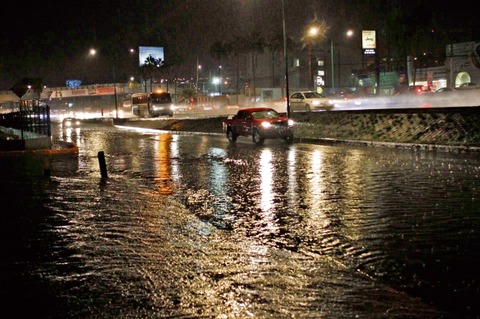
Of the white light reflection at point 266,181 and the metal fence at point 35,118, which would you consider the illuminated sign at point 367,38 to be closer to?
the metal fence at point 35,118

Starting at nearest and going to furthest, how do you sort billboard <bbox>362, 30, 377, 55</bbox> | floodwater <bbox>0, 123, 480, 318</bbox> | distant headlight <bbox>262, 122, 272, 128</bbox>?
floodwater <bbox>0, 123, 480, 318</bbox>, distant headlight <bbox>262, 122, 272, 128</bbox>, billboard <bbox>362, 30, 377, 55</bbox>

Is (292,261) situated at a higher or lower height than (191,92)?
lower

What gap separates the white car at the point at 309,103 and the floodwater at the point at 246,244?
31741 mm

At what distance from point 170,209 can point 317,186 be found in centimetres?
401

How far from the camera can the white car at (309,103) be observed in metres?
48.9

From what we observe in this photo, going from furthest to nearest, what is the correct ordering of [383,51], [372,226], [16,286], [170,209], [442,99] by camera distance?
[383,51], [442,99], [170,209], [372,226], [16,286]

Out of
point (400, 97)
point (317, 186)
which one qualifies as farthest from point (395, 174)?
point (400, 97)

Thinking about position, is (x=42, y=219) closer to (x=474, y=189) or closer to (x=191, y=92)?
(x=474, y=189)

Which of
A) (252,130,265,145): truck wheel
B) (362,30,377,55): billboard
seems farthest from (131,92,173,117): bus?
(252,130,265,145): truck wheel

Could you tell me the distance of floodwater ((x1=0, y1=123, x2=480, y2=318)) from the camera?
235 inches

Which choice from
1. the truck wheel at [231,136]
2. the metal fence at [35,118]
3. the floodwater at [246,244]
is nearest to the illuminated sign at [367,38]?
the truck wheel at [231,136]

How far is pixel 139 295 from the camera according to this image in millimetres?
6285

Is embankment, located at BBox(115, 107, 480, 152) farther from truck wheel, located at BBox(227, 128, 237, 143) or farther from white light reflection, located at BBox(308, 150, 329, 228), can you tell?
white light reflection, located at BBox(308, 150, 329, 228)

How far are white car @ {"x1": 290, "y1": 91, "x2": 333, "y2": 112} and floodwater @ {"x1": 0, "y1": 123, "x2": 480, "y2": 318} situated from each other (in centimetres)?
3174
